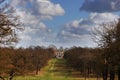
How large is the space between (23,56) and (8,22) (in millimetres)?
100046

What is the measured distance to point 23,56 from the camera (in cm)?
13525

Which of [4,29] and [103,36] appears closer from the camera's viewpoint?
[4,29]

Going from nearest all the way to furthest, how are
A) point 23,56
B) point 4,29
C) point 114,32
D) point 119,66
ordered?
point 4,29 < point 119,66 < point 114,32 < point 23,56

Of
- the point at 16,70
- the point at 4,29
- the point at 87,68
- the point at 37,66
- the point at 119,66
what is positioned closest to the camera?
the point at 4,29

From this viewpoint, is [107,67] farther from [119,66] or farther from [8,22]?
[8,22]

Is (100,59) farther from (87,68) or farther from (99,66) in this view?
(87,68)

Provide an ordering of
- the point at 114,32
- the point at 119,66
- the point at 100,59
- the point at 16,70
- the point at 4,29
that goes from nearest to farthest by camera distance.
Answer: the point at 4,29 < the point at 119,66 < the point at 114,32 < the point at 100,59 < the point at 16,70

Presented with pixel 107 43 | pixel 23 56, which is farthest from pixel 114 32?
pixel 23 56

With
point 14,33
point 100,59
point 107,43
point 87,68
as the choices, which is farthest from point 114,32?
point 87,68

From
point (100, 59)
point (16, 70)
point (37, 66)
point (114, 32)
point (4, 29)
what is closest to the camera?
point (4, 29)

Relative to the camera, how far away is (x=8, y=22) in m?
35.8

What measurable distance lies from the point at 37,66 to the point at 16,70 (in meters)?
74.3

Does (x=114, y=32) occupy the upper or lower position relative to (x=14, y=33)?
upper

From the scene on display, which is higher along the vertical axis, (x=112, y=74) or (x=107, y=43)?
(x=107, y=43)
